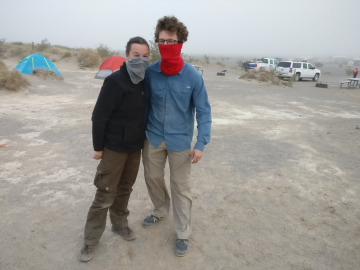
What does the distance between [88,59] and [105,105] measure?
69.0ft

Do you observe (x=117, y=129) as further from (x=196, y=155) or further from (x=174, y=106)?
(x=196, y=155)

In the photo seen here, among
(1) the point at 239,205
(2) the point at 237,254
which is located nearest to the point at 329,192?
(1) the point at 239,205

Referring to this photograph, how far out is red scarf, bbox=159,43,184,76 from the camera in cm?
220

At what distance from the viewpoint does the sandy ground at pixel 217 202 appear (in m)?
2.45

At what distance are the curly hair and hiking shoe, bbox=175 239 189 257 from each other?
172 centimetres

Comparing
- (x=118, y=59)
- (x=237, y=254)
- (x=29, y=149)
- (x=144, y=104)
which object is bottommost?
(x=237, y=254)

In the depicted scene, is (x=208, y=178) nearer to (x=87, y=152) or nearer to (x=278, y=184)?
(x=278, y=184)

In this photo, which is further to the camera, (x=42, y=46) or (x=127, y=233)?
(x=42, y=46)

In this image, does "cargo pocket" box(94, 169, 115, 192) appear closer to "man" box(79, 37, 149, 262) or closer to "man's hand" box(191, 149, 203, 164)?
"man" box(79, 37, 149, 262)

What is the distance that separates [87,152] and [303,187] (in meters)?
3.39

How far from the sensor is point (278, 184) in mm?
3928

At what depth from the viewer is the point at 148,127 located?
2.43 m

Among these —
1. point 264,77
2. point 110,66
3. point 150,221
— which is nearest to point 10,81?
point 110,66

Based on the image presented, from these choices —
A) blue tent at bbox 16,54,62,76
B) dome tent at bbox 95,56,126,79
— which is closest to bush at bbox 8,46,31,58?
dome tent at bbox 95,56,126,79
